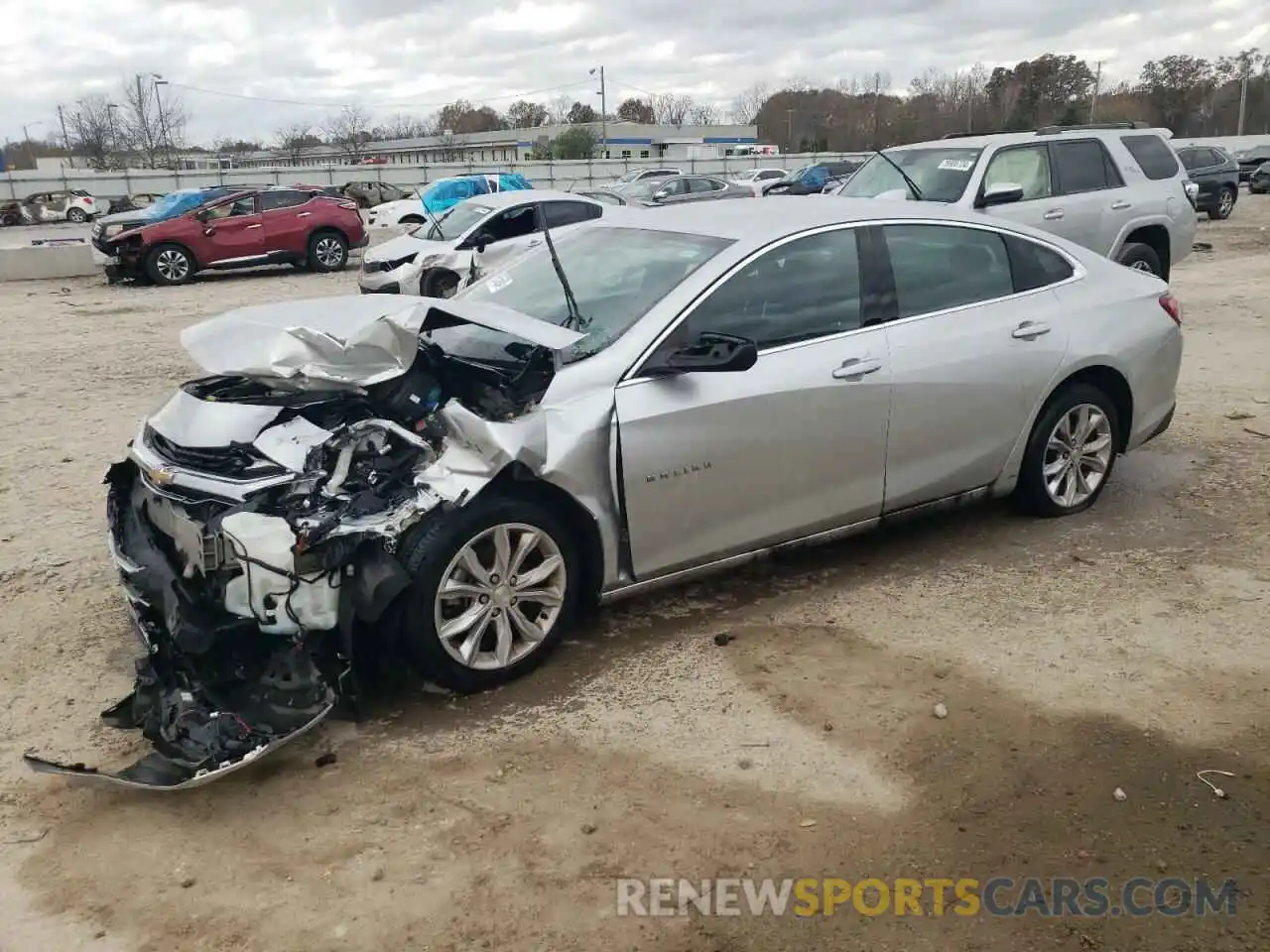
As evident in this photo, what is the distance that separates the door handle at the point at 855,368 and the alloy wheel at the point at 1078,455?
131 cm

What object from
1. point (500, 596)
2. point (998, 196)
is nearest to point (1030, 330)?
point (500, 596)

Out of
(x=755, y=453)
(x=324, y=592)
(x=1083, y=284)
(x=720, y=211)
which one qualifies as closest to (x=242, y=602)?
(x=324, y=592)

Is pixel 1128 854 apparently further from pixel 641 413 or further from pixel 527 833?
pixel 641 413

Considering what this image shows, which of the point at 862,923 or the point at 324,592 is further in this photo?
the point at 324,592

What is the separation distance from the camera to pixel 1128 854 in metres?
2.94

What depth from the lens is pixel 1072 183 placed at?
10.1m

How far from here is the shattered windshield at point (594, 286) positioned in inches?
165

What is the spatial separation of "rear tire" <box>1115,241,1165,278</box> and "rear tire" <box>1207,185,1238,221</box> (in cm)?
1597

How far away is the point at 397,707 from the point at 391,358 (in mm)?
1300

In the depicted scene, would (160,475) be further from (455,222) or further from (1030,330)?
(455,222)

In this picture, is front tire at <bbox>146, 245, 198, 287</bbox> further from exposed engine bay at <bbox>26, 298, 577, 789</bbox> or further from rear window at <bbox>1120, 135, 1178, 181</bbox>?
exposed engine bay at <bbox>26, 298, 577, 789</bbox>

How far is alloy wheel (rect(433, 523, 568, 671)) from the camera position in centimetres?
364

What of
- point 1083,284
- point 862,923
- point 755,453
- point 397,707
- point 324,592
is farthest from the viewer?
point 1083,284

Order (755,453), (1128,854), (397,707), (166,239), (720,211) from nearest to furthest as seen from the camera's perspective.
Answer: (1128,854)
(397,707)
(755,453)
(720,211)
(166,239)
